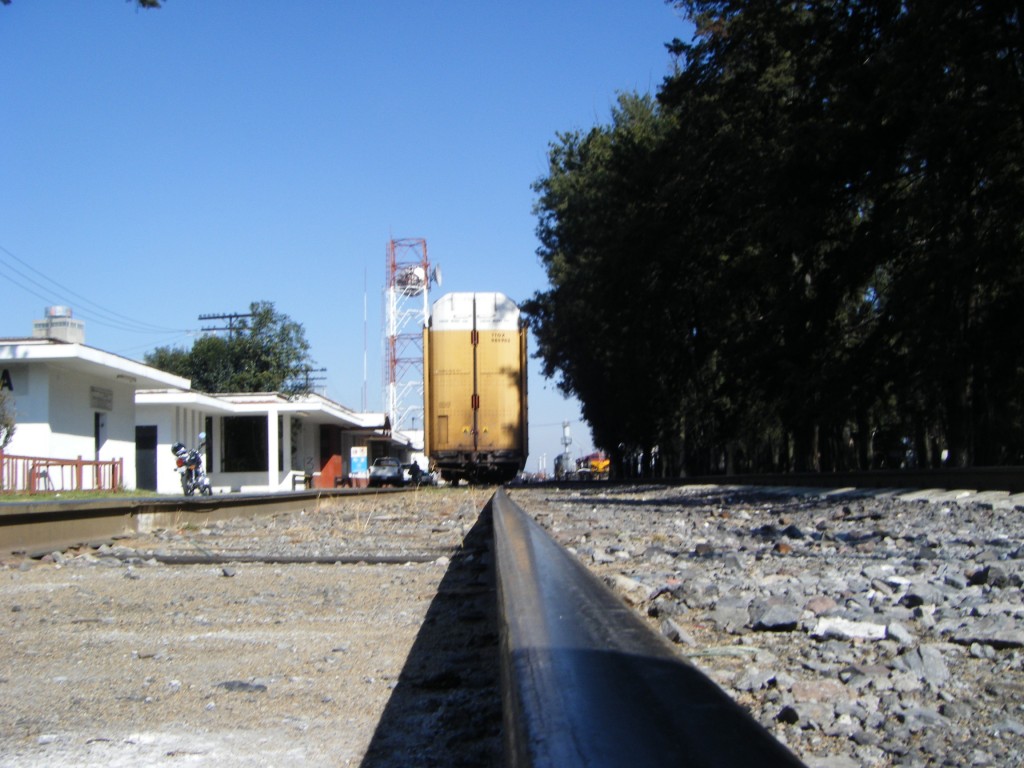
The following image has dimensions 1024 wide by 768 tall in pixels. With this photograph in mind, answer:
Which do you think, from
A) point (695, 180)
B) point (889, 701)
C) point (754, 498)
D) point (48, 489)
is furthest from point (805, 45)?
point (889, 701)

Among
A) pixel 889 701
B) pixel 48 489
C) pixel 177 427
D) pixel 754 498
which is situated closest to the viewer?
pixel 889 701

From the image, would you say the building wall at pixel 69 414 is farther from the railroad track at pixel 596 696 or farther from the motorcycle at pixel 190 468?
the railroad track at pixel 596 696

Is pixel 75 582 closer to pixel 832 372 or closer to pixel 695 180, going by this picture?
pixel 832 372

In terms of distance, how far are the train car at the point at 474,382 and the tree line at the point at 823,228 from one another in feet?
18.0

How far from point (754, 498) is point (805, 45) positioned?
12.1m

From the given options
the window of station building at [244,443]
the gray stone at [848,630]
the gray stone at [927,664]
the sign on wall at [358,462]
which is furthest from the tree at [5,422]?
the sign on wall at [358,462]

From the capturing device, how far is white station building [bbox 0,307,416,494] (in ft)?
90.2

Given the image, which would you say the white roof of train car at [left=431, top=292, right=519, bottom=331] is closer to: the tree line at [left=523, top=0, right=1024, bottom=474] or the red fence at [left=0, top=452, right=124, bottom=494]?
the tree line at [left=523, top=0, right=1024, bottom=474]

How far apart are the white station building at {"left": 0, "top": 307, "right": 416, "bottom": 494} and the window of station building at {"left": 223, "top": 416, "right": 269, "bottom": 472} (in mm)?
45

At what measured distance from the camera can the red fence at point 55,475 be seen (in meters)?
23.0

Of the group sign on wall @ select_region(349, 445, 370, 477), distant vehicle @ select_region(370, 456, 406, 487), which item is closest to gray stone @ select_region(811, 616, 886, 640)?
distant vehicle @ select_region(370, 456, 406, 487)

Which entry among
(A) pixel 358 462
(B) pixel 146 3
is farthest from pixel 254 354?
(B) pixel 146 3

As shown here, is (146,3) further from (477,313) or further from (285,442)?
(285,442)

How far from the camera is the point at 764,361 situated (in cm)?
2577
